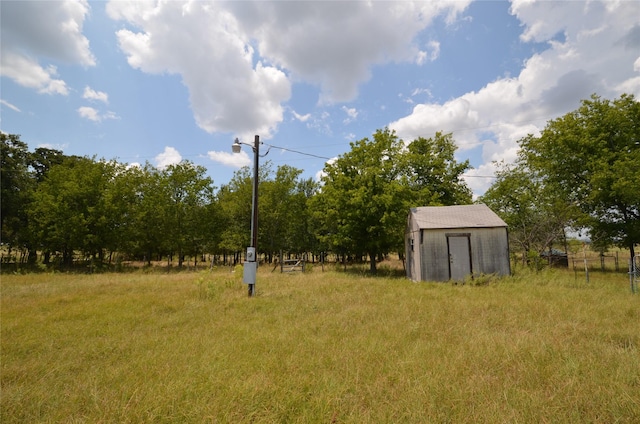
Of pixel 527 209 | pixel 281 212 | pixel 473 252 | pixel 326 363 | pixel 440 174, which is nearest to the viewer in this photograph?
pixel 326 363

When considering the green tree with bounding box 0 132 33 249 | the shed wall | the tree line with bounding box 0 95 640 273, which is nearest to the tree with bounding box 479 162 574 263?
the tree line with bounding box 0 95 640 273

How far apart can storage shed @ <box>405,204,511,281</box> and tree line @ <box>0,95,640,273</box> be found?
3638mm

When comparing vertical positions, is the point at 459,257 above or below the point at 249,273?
above

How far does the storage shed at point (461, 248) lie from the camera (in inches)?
629

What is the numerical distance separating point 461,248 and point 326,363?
13.8m

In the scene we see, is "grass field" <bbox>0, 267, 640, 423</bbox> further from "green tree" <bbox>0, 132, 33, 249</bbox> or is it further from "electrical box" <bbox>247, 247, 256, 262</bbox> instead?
"green tree" <bbox>0, 132, 33, 249</bbox>

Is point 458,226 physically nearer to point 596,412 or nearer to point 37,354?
point 596,412

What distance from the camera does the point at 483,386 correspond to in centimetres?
409

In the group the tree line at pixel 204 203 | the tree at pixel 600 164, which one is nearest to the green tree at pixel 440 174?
the tree line at pixel 204 203

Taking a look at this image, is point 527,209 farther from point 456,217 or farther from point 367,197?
point 367,197

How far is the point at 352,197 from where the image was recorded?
68.3 feet

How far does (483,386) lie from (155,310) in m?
9.24

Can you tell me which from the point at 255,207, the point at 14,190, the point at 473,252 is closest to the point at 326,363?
the point at 255,207

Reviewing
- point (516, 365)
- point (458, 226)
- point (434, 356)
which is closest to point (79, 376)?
point (434, 356)
